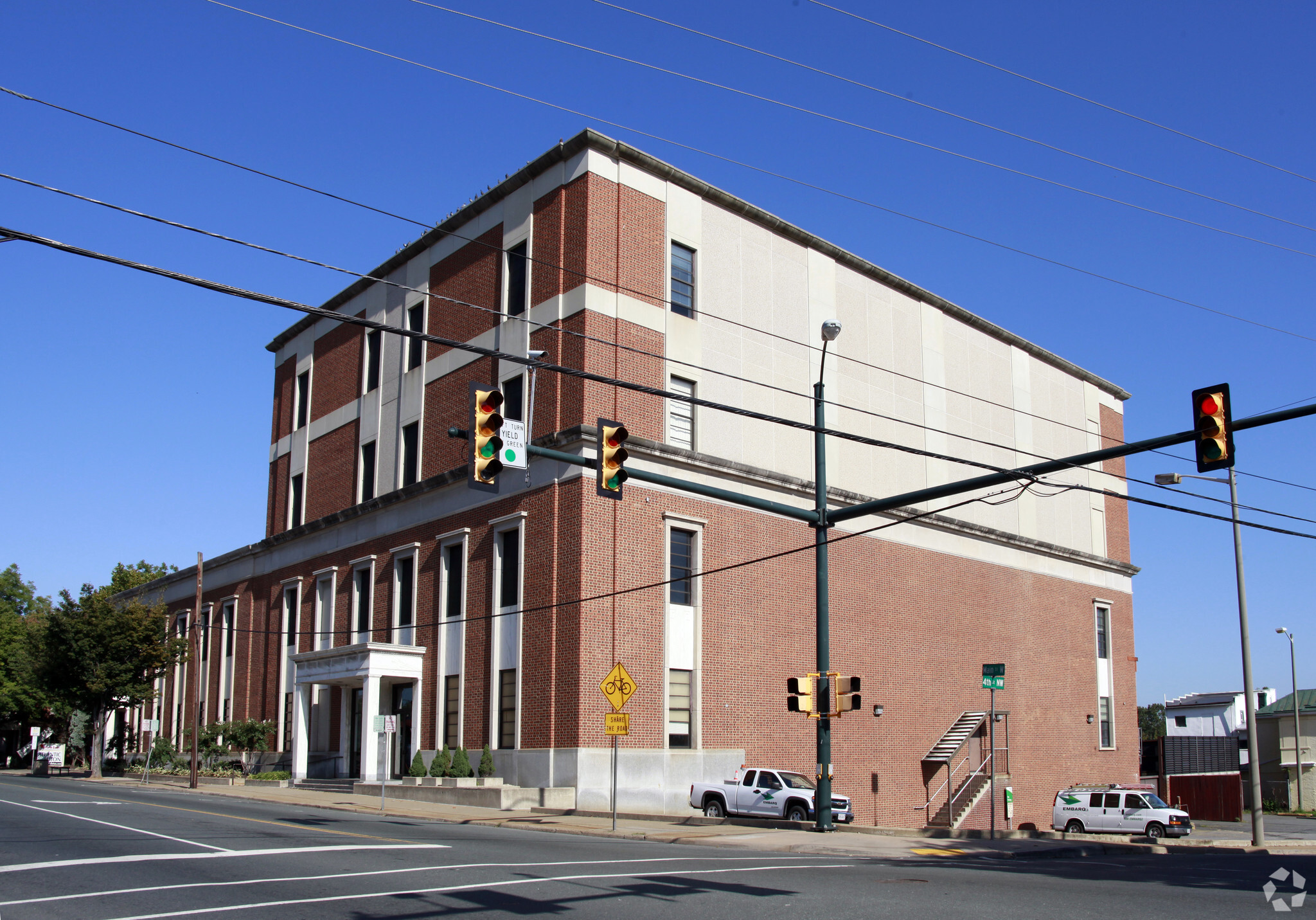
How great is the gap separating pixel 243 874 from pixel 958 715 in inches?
1365

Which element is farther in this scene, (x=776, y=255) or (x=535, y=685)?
(x=776, y=255)

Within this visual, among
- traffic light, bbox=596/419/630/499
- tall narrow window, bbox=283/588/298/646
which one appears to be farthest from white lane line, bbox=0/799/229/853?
tall narrow window, bbox=283/588/298/646

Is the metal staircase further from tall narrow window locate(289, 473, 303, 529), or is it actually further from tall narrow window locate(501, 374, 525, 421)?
tall narrow window locate(289, 473, 303, 529)

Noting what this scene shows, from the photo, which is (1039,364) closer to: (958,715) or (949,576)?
(949,576)

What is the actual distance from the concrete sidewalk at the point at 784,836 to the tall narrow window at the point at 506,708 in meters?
2.93

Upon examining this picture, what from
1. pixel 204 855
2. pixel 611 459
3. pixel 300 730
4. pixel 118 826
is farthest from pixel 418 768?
pixel 611 459

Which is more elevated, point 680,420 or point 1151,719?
point 680,420

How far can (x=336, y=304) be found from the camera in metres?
48.9

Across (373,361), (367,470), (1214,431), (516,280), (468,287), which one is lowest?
(1214,431)

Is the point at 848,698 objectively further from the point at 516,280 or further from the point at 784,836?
the point at 516,280

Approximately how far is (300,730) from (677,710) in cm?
1709

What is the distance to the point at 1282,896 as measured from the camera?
13617mm

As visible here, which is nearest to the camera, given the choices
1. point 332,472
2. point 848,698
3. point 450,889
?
point 450,889

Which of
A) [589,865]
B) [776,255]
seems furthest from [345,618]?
[589,865]
